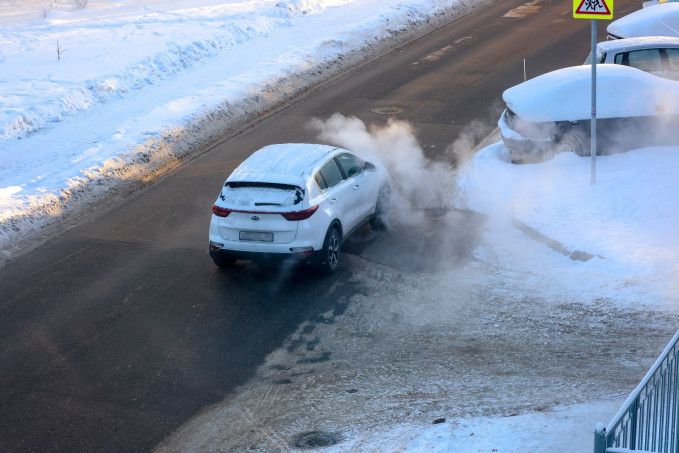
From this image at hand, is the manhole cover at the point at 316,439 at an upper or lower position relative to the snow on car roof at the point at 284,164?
lower

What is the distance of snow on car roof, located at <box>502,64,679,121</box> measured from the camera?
13414 millimetres

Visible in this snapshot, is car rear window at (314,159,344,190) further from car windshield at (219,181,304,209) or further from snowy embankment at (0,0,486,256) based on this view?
snowy embankment at (0,0,486,256)

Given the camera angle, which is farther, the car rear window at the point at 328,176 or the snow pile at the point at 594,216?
the car rear window at the point at 328,176

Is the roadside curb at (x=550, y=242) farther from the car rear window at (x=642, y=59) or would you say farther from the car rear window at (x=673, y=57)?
Answer: the car rear window at (x=673, y=57)

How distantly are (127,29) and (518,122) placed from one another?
1588 cm

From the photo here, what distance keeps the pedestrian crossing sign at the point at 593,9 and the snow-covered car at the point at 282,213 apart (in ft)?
14.3

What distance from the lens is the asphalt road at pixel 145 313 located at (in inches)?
314

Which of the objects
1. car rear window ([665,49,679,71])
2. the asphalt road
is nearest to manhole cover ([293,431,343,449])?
the asphalt road

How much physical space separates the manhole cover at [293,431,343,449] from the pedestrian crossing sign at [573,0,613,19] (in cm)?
730

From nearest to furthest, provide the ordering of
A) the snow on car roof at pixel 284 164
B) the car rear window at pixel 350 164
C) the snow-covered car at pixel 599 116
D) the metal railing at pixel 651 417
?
1. the metal railing at pixel 651 417
2. the snow on car roof at pixel 284 164
3. the car rear window at pixel 350 164
4. the snow-covered car at pixel 599 116

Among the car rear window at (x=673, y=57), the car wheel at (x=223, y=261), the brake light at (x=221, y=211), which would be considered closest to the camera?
the brake light at (x=221, y=211)

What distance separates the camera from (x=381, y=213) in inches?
500

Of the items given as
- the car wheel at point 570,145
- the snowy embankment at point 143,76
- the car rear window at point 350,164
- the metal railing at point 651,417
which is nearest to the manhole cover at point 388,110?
the snowy embankment at point 143,76

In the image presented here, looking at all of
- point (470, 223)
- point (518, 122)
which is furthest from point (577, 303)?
point (518, 122)
